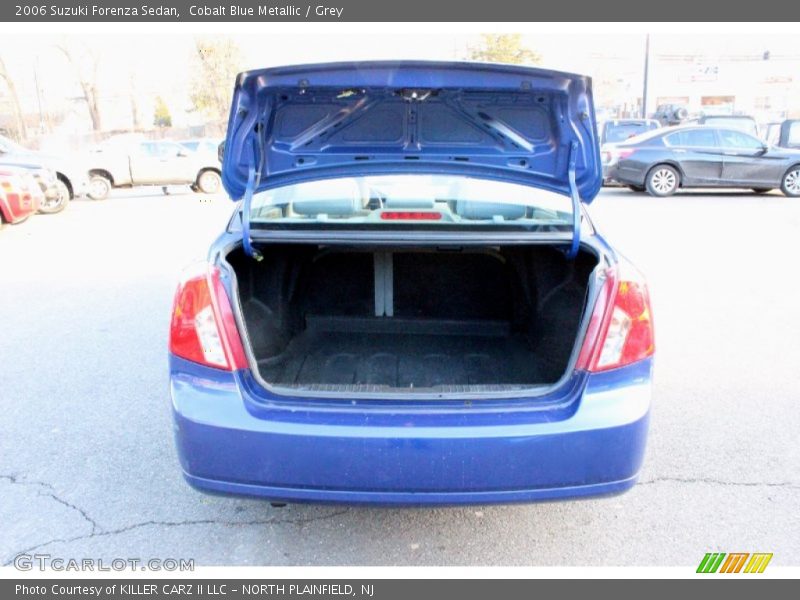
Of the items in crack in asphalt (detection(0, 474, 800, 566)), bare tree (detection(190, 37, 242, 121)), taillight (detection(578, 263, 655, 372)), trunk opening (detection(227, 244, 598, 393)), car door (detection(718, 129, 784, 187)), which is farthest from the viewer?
bare tree (detection(190, 37, 242, 121))

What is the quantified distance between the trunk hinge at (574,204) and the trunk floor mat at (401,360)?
67 cm

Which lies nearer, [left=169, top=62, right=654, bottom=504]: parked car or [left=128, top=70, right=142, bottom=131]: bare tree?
[left=169, top=62, right=654, bottom=504]: parked car

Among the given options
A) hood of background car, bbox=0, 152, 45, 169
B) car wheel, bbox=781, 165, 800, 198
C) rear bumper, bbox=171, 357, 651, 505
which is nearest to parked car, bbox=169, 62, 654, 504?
rear bumper, bbox=171, 357, 651, 505

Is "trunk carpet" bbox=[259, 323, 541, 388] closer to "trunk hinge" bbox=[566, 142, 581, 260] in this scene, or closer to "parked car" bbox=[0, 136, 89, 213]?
"trunk hinge" bbox=[566, 142, 581, 260]

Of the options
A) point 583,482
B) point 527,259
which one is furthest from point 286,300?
point 583,482

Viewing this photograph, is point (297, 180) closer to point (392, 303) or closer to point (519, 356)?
point (392, 303)

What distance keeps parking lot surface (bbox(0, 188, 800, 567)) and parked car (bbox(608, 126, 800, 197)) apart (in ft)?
25.6

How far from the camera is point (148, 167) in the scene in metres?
16.8

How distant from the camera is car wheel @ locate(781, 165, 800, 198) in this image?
13.6m

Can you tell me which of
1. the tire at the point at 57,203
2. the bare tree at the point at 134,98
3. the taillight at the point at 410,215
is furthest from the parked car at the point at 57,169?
the bare tree at the point at 134,98

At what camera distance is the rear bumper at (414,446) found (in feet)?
6.72

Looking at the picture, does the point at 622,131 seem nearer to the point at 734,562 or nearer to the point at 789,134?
the point at 789,134

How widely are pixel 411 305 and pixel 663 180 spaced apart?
11.8 metres

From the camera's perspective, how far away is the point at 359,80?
2.50 meters
